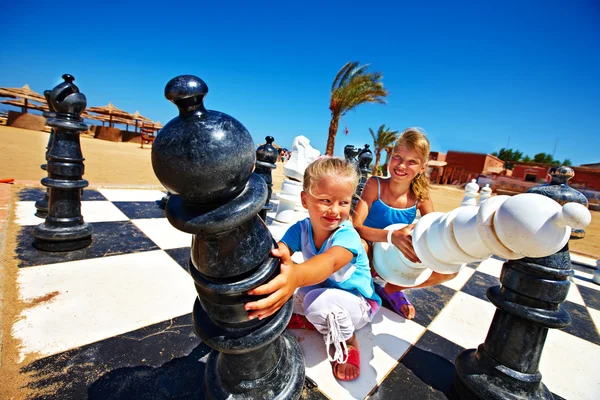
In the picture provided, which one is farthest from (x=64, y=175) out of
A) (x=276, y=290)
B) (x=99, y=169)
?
(x=99, y=169)

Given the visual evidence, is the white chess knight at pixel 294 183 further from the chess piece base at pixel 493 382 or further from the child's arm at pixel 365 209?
the chess piece base at pixel 493 382

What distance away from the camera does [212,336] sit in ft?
2.17

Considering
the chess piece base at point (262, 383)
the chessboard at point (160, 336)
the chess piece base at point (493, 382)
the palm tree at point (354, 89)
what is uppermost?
the palm tree at point (354, 89)

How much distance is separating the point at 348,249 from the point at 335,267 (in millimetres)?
117

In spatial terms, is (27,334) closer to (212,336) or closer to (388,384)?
(212,336)

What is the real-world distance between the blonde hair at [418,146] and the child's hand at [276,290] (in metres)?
1.29

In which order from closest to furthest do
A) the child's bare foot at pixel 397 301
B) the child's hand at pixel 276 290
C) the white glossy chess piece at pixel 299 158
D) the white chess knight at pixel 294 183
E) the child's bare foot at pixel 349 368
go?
the child's hand at pixel 276 290, the child's bare foot at pixel 349 368, the child's bare foot at pixel 397 301, the white chess knight at pixel 294 183, the white glossy chess piece at pixel 299 158

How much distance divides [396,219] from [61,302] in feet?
5.63

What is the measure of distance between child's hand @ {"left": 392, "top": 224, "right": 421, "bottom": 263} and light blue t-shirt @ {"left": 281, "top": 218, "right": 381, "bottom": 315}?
143 mm

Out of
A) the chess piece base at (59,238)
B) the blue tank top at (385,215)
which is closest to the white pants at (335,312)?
the blue tank top at (385,215)

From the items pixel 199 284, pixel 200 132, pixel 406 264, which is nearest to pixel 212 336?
pixel 199 284

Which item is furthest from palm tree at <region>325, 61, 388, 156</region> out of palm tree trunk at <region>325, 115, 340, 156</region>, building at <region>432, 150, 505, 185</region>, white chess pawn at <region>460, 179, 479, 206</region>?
building at <region>432, 150, 505, 185</region>

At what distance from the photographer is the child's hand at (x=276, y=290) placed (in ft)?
2.05

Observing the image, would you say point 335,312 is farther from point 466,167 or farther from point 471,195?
point 466,167
